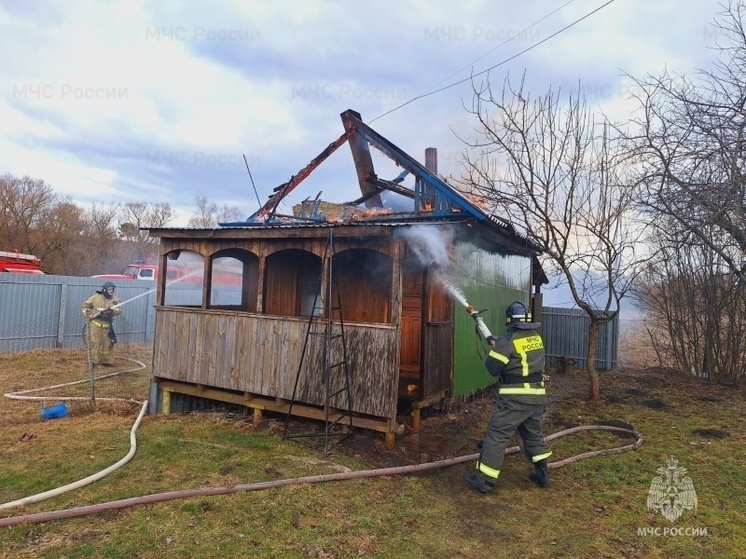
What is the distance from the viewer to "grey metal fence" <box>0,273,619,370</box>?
Answer: 13430mm

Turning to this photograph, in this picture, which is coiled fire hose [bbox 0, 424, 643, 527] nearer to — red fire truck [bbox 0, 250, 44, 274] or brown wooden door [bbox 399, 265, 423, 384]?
brown wooden door [bbox 399, 265, 423, 384]

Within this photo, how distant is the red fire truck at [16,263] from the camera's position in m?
16.3

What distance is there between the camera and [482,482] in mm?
4914

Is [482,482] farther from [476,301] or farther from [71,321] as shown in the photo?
[71,321]

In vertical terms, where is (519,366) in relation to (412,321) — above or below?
below

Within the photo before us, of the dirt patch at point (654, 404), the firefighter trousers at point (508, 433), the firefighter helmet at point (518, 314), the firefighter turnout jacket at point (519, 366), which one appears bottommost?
the dirt patch at point (654, 404)

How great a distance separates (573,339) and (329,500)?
12682 millimetres

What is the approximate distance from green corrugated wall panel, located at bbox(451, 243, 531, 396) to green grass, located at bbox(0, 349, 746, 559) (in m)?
1.91

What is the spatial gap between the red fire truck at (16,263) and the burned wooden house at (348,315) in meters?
12.2

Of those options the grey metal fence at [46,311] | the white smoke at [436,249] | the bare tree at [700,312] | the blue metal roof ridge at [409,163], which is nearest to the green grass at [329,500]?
the white smoke at [436,249]

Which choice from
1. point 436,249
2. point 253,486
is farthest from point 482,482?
point 436,249

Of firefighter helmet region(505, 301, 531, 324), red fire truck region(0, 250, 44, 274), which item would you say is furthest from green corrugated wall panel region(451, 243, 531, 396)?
red fire truck region(0, 250, 44, 274)

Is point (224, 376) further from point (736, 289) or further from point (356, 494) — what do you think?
point (736, 289)

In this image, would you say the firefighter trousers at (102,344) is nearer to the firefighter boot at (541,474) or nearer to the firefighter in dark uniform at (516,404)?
the firefighter in dark uniform at (516,404)
